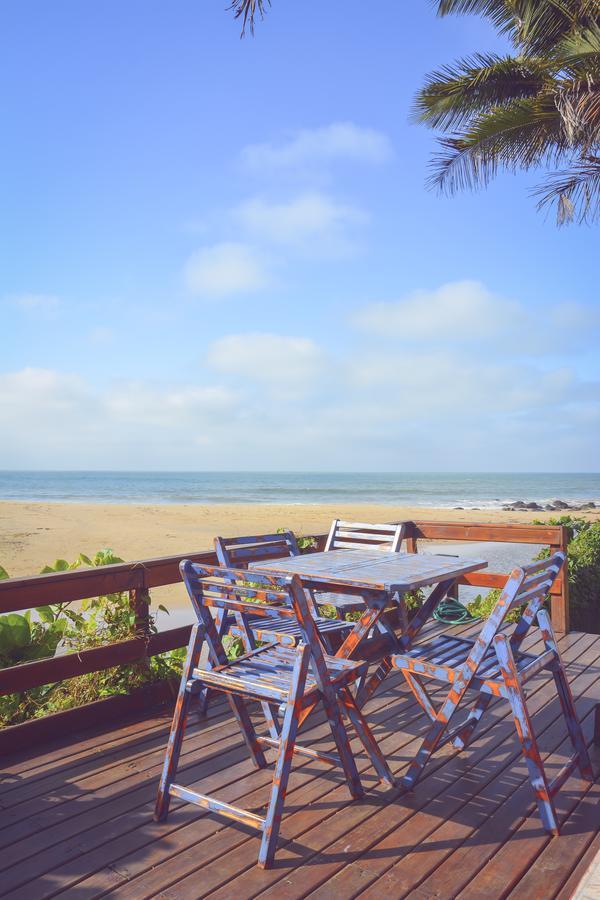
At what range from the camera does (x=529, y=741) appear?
7.29 ft

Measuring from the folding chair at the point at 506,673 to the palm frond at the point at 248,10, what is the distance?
4373 millimetres

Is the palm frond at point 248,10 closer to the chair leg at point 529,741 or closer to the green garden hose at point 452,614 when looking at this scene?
the chair leg at point 529,741

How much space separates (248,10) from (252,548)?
13.1ft

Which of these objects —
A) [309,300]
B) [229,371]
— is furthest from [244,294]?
[229,371]

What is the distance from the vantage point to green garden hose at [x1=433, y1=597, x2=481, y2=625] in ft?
18.2

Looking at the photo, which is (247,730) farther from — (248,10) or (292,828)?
(248,10)

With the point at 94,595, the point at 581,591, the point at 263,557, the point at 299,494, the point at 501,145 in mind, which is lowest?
the point at 299,494

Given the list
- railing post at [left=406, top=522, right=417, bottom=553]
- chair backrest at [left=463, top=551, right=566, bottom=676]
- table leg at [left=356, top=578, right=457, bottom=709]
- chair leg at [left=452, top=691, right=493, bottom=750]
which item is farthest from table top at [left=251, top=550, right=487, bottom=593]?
railing post at [left=406, top=522, right=417, bottom=553]

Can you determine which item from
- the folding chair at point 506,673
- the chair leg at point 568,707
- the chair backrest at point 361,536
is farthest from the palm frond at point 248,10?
the chair leg at point 568,707

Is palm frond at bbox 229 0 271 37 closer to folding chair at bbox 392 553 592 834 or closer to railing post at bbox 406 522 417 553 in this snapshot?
railing post at bbox 406 522 417 553

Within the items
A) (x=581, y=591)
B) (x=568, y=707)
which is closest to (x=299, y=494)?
(x=581, y=591)

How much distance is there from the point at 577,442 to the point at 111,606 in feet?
259

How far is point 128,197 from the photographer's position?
1137 cm

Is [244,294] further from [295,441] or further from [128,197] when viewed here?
[295,441]
